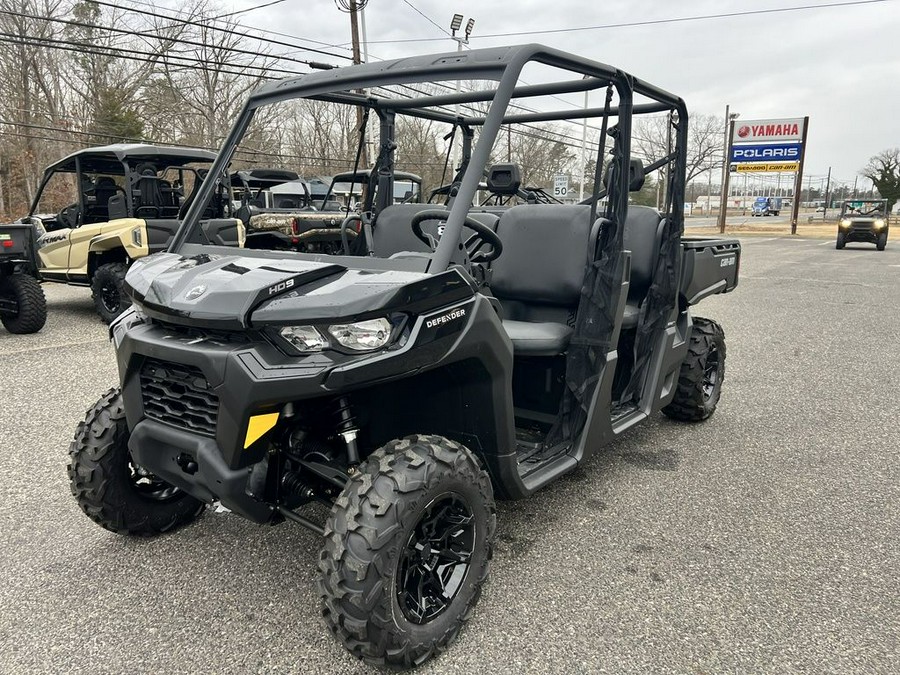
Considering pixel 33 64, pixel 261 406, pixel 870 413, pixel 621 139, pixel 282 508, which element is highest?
pixel 33 64

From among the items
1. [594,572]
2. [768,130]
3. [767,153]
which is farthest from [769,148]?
[594,572]

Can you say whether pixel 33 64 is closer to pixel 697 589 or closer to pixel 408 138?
pixel 408 138

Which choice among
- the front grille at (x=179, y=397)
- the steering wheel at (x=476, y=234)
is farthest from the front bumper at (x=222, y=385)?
the steering wheel at (x=476, y=234)

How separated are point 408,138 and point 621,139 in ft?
5.35

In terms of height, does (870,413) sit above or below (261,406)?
below

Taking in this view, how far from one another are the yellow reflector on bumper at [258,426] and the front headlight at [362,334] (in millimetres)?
303

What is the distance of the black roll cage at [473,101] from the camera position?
2207 mm

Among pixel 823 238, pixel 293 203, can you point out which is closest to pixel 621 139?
pixel 293 203

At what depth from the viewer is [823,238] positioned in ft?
94.9

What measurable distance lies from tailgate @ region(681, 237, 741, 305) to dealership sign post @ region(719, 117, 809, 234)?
29959 mm

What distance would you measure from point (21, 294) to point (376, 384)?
21.6 ft

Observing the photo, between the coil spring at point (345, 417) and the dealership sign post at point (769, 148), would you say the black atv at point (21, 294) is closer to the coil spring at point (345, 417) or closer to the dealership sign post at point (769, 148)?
the coil spring at point (345, 417)

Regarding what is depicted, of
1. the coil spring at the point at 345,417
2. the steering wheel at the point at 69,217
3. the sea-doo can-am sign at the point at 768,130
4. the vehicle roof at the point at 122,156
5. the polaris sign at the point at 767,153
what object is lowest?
the coil spring at the point at 345,417

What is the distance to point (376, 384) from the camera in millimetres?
1908
